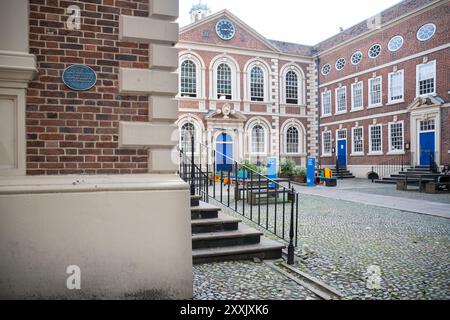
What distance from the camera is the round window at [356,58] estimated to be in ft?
80.0

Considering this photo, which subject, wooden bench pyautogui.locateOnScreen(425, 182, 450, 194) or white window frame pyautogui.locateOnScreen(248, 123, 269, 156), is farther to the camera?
white window frame pyautogui.locateOnScreen(248, 123, 269, 156)

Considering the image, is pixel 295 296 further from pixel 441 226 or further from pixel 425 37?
pixel 425 37

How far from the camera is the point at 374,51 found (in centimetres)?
2327

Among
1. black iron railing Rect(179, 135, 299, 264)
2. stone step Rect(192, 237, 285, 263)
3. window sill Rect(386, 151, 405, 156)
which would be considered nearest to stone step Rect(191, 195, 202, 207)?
black iron railing Rect(179, 135, 299, 264)

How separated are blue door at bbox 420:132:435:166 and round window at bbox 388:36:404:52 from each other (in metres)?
6.14

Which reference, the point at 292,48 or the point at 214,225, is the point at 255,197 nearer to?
the point at 214,225

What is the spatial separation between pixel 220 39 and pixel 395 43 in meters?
12.2

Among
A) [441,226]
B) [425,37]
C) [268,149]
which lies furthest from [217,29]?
[441,226]

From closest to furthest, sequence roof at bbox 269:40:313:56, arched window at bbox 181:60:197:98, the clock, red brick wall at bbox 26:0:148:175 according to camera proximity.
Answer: red brick wall at bbox 26:0:148:175 < arched window at bbox 181:60:197:98 < the clock < roof at bbox 269:40:313:56

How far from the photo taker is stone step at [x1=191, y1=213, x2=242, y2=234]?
5.34 metres

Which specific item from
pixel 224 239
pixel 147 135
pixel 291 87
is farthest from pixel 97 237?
pixel 291 87

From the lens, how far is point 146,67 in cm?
387

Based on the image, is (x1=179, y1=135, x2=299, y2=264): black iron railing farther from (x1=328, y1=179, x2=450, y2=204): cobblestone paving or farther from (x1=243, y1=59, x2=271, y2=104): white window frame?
(x1=243, y1=59, x2=271, y2=104): white window frame


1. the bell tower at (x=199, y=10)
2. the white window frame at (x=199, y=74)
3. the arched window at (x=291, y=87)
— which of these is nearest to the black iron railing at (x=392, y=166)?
the arched window at (x=291, y=87)
